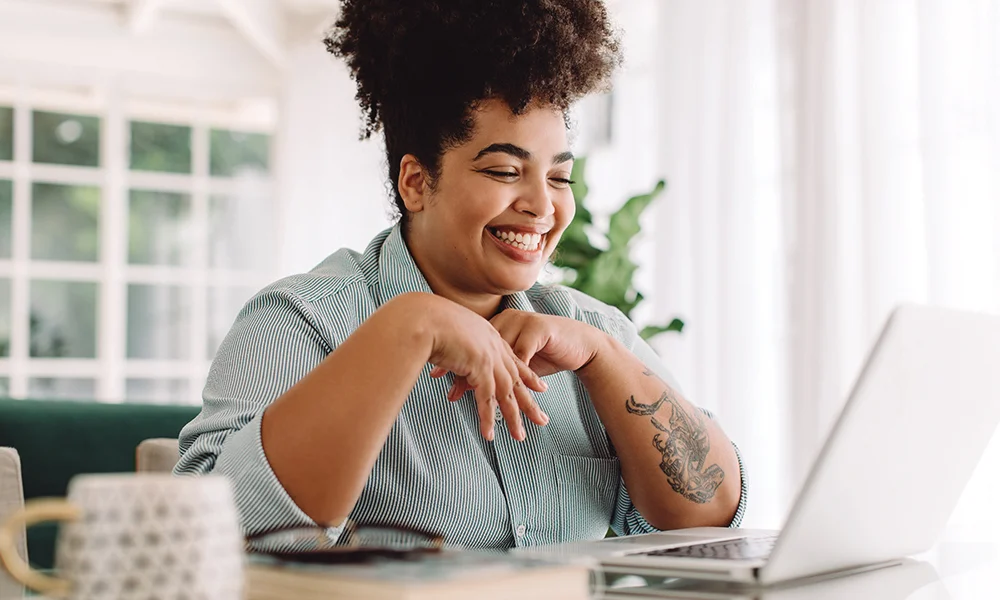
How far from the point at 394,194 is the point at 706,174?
93.4 inches

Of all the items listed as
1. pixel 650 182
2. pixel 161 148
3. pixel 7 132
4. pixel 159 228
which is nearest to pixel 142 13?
pixel 161 148

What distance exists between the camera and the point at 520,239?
1.41 metres

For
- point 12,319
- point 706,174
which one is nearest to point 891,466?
point 706,174

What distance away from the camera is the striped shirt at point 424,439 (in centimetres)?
120

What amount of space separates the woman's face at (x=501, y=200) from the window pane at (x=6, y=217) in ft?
14.7

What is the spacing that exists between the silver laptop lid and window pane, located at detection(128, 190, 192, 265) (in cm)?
510

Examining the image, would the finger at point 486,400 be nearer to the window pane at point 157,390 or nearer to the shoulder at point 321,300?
the shoulder at point 321,300

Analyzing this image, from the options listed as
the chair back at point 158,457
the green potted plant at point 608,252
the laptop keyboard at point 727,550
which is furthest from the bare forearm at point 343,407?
the green potted plant at point 608,252

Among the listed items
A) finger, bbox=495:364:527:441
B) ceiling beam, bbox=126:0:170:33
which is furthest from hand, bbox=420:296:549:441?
ceiling beam, bbox=126:0:170:33

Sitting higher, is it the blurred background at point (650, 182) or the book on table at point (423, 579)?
the blurred background at point (650, 182)

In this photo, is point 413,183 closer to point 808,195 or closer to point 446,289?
point 446,289

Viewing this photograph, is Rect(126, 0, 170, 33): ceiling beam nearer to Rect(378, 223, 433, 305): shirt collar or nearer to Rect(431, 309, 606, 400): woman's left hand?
Rect(378, 223, 433, 305): shirt collar

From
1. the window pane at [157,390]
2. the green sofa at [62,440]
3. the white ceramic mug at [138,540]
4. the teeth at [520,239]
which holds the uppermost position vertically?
the teeth at [520,239]

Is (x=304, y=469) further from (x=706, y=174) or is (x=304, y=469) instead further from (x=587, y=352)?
(x=706, y=174)
